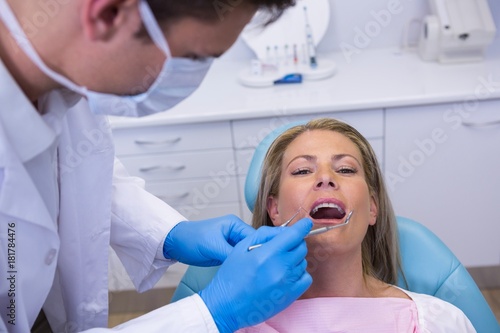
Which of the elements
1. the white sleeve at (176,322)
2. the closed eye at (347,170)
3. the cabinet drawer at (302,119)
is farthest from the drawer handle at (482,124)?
the white sleeve at (176,322)

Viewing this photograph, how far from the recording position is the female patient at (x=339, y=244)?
51.0 inches

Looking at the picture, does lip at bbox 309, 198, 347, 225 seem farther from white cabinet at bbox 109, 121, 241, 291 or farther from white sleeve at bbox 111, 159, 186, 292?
white cabinet at bbox 109, 121, 241, 291

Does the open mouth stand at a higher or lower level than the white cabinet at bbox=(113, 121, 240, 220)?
higher

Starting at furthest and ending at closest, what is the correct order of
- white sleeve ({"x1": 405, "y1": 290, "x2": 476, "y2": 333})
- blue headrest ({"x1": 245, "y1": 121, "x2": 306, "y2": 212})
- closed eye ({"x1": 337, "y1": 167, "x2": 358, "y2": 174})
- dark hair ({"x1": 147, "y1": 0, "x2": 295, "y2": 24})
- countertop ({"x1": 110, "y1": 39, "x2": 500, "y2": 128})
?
countertop ({"x1": 110, "y1": 39, "x2": 500, "y2": 128})
blue headrest ({"x1": 245, "y1": 121, "x2": 306, "y2": 212})
closed eye ({"x1": 337, "y1": 167, "x2": 358, "y2": 174})
white sleeve ({"x1": 405, "y1": 290, "x2": 476, "y2": 333})
dark hair ({"x1": 147, "y1": 0, "x2": 295, "y2": 24})

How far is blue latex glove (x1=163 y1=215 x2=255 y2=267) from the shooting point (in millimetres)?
1298

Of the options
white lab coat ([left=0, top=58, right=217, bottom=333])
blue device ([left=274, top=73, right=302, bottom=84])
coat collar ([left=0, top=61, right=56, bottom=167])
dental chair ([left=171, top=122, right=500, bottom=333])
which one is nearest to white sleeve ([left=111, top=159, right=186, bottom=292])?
white lab coat ([left=0, top=58, right=217, bottom=333])

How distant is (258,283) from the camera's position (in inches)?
41.9

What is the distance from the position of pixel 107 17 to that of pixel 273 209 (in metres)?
0.89

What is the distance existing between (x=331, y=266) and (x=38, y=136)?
79 cm

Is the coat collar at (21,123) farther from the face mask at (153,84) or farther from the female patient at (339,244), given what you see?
the female patient at (339,244)

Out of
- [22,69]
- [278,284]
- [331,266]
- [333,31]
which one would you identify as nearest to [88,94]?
[22,69]

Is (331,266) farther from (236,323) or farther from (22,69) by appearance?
(22,69)

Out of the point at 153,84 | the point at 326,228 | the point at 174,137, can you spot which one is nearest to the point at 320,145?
the point at 326,228

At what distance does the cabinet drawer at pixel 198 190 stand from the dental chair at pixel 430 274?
0.63 meters
